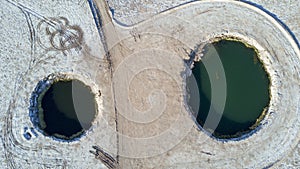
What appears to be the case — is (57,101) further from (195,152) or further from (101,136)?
(195,152)

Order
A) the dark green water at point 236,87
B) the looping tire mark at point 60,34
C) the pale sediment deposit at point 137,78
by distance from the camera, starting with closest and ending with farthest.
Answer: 1. the pale sediment deposit at point 137,78
2. the dark green water at point 236,87
3. the looping tire mark at point 60,34

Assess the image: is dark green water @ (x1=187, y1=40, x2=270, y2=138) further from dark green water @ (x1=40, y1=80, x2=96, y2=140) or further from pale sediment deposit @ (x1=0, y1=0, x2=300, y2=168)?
dark green water @ (x1=40, y1=80, x2=96, y2=140)

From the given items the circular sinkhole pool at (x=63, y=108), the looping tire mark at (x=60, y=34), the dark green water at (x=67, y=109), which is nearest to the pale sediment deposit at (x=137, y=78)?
the looping tire mark at (x=60, y=34)

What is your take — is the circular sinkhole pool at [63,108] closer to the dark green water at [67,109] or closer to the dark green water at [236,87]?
the dark green water at [67,109]

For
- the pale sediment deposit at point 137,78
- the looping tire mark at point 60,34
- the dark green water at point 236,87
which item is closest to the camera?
the pale sediment deposit at point 137,78

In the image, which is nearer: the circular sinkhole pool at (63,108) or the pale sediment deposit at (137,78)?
the pale sediment deposit at (137,78)

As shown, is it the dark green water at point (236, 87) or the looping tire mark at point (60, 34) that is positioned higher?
the looping tire mark at point (60, 34)

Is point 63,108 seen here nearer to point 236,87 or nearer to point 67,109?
point 67,109

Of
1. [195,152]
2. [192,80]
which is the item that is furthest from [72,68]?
[195,152]
